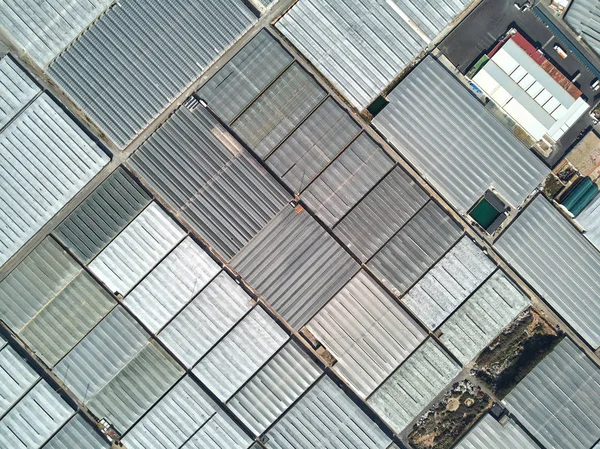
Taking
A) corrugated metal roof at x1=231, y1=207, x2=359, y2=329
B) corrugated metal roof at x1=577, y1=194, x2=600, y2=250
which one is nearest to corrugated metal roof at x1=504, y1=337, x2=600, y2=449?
corrugated metal roof at x1=577, y1=194, x2=600, y2=250

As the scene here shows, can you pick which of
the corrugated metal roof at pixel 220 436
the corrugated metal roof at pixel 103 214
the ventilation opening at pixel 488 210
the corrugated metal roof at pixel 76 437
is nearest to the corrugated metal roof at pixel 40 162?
the corrugated metal roof at pixel 103 214

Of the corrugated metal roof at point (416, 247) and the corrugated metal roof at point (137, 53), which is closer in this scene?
the corrugated metal roof at point (137, 53)

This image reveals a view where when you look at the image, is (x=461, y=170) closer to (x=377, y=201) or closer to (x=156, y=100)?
(x=377, y=201)

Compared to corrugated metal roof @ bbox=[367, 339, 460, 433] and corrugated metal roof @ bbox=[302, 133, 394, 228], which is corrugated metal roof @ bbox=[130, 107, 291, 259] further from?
corrugated metal roof @ bbox=[367, 339, 460, 433]

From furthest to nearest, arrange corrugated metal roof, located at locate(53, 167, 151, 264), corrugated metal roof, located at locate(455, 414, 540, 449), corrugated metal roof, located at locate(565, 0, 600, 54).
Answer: corrugated metal roof, located at locate(455, 414, 540, 449) < corrugated metal roof, located at locate(565, 0, 600, 54) < corrugated metal roof, located at locate(53, 167, 151, 264)

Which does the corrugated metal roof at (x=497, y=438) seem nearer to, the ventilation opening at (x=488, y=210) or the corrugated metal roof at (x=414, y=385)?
the corrugated metal roof at (x=414, y=385)

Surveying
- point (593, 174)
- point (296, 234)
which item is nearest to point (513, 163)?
point (593, 174)

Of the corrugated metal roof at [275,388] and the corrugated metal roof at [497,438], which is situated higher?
the corrugated metal roof at [275,388]

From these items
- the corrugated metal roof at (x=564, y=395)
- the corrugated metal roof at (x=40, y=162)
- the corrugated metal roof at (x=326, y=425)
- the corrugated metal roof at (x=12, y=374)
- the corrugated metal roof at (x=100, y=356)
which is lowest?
the corrugated metal roof at (x=564, y=395)
